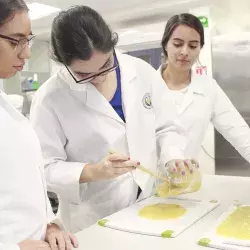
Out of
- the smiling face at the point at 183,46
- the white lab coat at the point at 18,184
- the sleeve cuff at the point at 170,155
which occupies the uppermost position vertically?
the smiling face at the point at 183,46

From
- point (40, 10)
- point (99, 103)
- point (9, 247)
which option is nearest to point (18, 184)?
point (9, 247)

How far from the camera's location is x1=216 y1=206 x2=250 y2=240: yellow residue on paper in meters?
0.97

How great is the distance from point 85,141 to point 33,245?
57 cm

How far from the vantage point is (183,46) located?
6.60 feet

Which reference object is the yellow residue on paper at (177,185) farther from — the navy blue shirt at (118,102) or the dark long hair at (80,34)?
the dark long hair at (80,34)

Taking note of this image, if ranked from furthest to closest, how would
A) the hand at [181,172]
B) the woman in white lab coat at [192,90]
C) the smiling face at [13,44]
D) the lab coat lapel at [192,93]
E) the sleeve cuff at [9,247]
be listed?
1. the lab coat lapel at [192,93]
2. the woman in white lab coat at [192,90]
3. the hand at [181,172]
4. the smiling face at [13,44]
5. the sleeve cuff at [9,247]

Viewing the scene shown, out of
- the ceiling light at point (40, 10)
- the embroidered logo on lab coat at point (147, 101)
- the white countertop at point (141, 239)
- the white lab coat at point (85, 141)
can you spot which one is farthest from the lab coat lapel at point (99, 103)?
the ceiling light at point (40, 10)

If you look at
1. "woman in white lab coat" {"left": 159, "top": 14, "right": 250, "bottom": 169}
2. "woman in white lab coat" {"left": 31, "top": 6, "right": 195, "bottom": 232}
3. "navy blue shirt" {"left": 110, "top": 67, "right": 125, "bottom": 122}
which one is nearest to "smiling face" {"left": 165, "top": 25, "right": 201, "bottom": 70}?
"woman in white lab coat" {"left": 159, "top": 14, "right": 250, "bottom": 169}

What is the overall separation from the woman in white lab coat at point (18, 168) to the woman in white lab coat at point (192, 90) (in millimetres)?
1250

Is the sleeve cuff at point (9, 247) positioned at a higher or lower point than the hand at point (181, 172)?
higher

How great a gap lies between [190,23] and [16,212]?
5.04 feet

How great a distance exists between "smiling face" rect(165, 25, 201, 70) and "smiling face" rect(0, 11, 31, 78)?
1255mm

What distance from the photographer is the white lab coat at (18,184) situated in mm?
799

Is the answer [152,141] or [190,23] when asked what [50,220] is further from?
[190,23]
